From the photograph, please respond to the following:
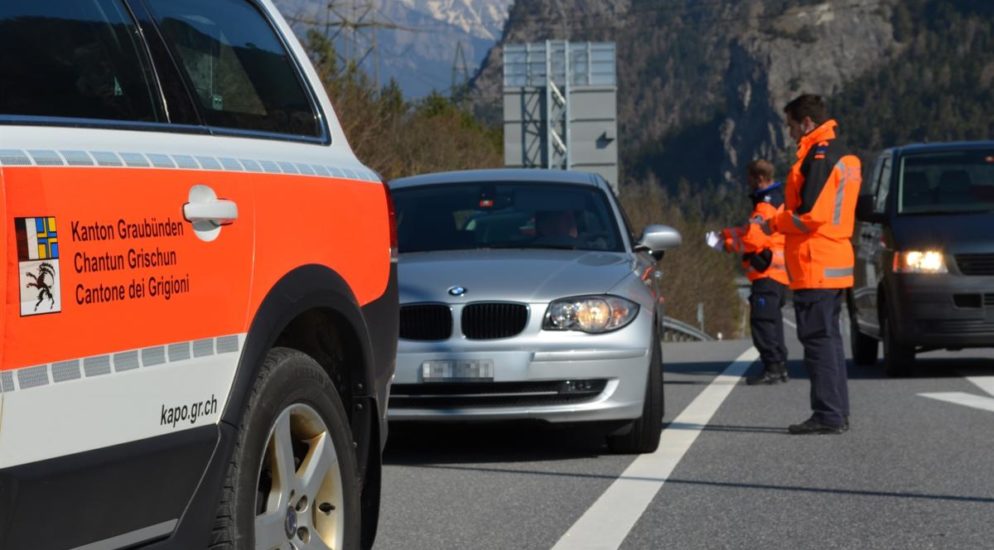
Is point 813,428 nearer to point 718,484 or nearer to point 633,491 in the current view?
point 718,484

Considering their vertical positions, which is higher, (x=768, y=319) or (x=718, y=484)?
(x=718, y=484)

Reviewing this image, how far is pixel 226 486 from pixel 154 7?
3.77ft

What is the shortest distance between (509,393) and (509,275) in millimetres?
665

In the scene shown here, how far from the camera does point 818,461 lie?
911cm

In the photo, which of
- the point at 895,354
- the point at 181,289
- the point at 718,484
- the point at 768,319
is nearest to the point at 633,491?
the point at 718,484

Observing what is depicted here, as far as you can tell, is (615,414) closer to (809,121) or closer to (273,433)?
(809,121)

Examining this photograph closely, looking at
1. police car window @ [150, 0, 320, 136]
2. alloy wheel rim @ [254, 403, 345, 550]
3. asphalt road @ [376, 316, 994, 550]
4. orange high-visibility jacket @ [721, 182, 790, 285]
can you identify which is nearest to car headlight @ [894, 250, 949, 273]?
orange high-visibility jacket @ [721, 182, 790, 285]

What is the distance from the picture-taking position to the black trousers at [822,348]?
1045cm

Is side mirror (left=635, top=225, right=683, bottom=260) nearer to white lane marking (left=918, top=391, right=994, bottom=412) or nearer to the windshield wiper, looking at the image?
the windshield wiper

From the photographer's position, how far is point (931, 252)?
1434 cm

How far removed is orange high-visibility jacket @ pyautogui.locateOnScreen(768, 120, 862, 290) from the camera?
10.5 m

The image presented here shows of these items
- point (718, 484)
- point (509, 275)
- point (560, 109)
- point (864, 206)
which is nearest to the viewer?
point (718, 484)

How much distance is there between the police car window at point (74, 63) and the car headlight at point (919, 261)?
10.9 metres

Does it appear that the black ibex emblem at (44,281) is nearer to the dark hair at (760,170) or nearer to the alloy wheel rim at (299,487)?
the alloy wheel rim at (299,487)
